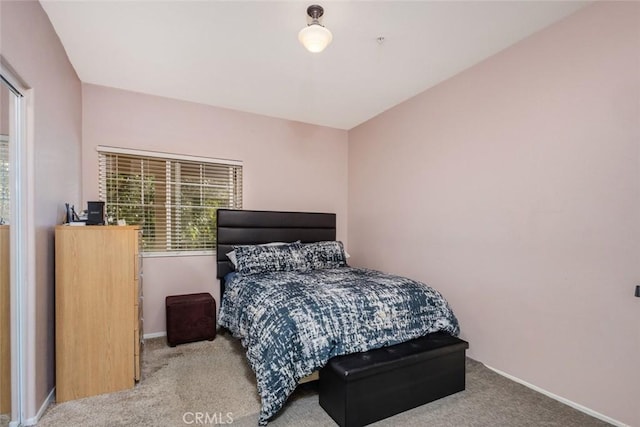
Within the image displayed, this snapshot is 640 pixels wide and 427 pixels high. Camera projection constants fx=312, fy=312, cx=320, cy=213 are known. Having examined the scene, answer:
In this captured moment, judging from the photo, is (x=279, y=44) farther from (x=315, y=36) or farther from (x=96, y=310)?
(x=96, y=310)

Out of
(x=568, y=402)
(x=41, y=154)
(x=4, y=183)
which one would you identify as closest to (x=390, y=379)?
(x=568, y=402)

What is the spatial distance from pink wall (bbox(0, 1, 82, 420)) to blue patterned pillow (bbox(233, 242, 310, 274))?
62.0 inches

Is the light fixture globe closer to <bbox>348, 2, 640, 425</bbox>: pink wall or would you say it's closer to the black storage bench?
<bbox>348, 2, 640, 425</bbox>: pink wall

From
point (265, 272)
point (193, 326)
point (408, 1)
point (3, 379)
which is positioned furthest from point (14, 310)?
point (408, 1)

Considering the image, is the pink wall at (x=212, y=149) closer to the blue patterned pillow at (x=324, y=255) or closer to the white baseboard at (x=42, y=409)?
the blue patterned pillow at (x=324, y=255)

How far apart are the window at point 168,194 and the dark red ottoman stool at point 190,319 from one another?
68cm

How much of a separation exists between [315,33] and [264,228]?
2479 millimetres

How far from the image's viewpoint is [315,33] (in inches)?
79.6

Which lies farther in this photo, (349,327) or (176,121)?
(176,121)

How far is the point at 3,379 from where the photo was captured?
1.75 m

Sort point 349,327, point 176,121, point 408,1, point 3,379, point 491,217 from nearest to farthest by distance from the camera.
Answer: point 3,379
point 408,1
point 349,327
point 491,217
point 176,121

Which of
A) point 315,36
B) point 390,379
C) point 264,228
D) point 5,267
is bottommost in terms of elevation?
point 390,379

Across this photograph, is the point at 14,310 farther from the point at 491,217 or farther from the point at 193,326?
the point at 491,217

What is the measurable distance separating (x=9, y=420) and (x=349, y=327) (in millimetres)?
2092
